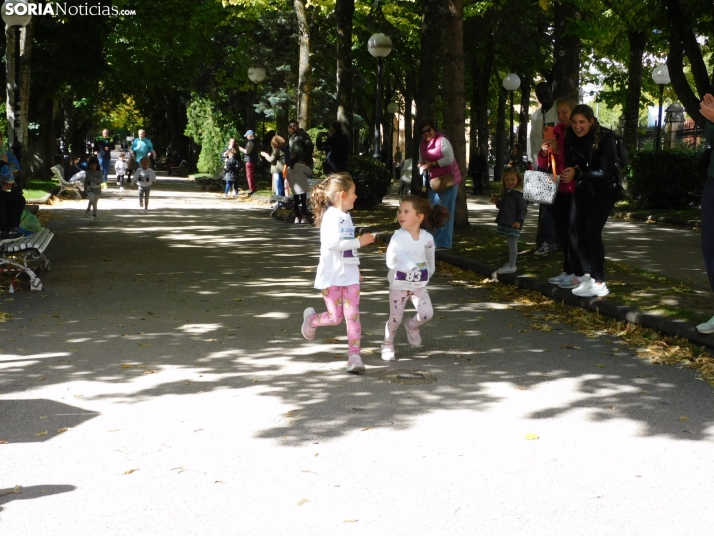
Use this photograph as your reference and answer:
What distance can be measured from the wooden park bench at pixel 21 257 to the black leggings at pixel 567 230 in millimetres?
5882

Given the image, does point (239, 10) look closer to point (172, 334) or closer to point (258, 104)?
point (258, 104)

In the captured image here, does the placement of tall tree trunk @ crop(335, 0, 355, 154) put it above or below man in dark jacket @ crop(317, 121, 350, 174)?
above

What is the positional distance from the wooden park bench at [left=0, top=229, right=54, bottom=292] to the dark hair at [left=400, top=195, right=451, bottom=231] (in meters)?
5.48

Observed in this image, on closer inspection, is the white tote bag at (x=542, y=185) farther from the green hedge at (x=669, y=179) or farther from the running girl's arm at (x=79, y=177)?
the running girl's arm at (x=79, y=177)

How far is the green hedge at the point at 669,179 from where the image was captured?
24984 millimetres

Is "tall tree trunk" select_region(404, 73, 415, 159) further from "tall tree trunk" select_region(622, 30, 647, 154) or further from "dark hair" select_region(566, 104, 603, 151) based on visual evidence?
"dark hair" select_region(566, 104, 603, 151)

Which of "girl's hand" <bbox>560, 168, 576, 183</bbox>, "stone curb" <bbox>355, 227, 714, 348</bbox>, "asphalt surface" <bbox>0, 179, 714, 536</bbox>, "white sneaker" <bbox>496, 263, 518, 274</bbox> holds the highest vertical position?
"girl's hand" <bbox>560, 168, 576, 183</bbox>

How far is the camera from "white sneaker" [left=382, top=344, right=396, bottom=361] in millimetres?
7883

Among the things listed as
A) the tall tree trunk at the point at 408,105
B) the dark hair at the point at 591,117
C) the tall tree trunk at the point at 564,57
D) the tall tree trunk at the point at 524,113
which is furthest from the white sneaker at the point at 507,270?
the tall tree trunk at the point at 408,105

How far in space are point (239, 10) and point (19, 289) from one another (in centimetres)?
2852

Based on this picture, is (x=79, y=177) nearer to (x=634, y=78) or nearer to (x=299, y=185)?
(x=299, y=185)

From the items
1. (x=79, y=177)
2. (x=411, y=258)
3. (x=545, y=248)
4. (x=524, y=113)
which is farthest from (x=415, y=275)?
(x=524, y=113)

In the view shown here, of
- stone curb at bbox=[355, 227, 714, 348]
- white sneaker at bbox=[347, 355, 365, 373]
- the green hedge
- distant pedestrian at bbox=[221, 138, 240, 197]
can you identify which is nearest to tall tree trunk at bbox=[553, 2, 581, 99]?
stone curb at bbox=[355, 227, 714, 348]

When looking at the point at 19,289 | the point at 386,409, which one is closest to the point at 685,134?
the point at 19,289
